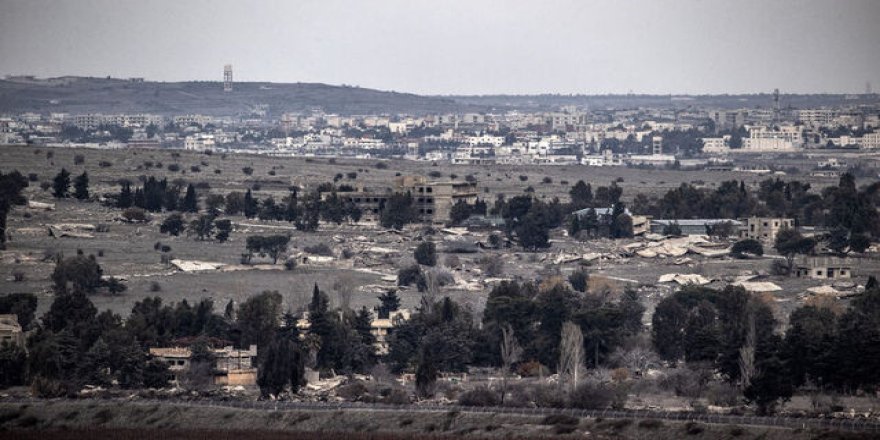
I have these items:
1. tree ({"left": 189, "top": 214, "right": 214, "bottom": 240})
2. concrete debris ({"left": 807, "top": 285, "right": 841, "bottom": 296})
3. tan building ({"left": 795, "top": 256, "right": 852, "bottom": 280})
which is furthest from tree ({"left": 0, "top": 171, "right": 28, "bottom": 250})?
concrete debris ({"left": 807, "top": 285, "right": 841, "bottom": 296})

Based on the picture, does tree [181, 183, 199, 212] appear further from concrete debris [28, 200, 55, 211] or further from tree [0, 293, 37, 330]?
tree [0, 293, 37, 330]

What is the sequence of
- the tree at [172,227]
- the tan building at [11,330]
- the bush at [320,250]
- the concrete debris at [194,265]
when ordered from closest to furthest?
1. the tan building at [11,330]
2. the concrete debris at [194,265]
3. the bush at [320,250]
4. the tree at [172,227]

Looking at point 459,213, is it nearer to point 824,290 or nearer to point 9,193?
point 9,193

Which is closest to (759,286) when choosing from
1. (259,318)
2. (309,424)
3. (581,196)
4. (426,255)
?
(426,255)

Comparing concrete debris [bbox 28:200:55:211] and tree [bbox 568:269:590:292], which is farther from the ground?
concrete debris [bbox 28:200:55:211]

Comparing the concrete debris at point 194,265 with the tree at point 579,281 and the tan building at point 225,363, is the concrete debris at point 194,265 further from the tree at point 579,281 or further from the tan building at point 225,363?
the tan building at point 225,363

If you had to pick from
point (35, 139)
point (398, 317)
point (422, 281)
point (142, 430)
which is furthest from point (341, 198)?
point (35, 139)

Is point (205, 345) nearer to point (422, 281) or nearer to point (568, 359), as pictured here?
point (568, 359)

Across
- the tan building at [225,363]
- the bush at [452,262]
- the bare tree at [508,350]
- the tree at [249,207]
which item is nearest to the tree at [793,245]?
the bush at [452,262]
